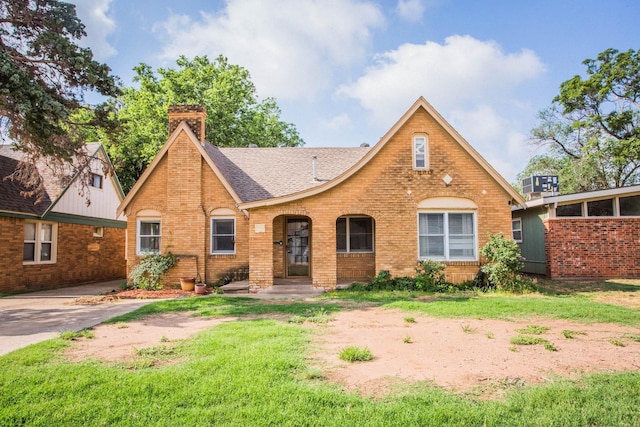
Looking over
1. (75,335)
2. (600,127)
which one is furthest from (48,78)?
(600,127)

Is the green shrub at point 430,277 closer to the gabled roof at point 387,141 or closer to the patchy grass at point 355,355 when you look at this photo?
the gabled roof at point 387,141

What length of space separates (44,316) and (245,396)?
7.75 m

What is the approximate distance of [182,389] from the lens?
431 centimetres

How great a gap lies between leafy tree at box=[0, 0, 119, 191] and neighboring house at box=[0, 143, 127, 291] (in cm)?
203

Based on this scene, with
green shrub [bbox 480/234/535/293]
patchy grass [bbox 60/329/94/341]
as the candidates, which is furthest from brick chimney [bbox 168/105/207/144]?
green shrub [bbox 480/234/535/293]

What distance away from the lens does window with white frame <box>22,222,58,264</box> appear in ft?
51.6

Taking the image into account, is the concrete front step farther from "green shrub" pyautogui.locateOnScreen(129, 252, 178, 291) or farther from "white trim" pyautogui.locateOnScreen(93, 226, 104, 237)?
"white trim" pyautogui.locateOnScreen(93, 226, 104, 237)

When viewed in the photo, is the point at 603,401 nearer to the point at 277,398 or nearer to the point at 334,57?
the point at 277,398

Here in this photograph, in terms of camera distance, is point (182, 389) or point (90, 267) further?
point (90, 267)

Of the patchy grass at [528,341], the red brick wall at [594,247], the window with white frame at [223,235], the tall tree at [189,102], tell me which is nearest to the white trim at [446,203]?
the red brick wall at [594,247]

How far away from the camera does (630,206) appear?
Result: 52.6 feet

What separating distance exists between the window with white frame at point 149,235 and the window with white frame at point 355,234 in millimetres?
6919

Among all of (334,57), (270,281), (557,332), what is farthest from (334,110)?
(557,332)

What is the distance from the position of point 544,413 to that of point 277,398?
261 cm
